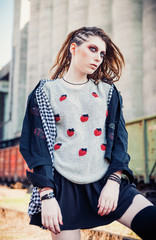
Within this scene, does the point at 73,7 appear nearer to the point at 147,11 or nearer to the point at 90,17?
the point at 90,17

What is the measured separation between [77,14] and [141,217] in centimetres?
2382

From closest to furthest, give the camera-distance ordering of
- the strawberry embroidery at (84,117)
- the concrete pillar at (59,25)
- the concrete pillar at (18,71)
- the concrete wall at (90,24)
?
the strawberry embroidery at (84,117)
the concrete wall at (90,24)
the concrete pillar at (59,25)
the concrete pillar at (18,71)

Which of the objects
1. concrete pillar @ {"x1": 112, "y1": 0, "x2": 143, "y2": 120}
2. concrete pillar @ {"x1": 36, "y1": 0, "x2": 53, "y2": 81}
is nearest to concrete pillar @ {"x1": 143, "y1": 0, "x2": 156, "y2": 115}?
concrete pillar @ {"x1": 112, "y1": 0, "x2": 143, "y2": 120}

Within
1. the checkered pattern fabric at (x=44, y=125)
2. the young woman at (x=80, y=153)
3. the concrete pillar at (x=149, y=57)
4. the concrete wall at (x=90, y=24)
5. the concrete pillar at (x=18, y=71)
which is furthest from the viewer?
the concrete pillar at (x=18, y=71)

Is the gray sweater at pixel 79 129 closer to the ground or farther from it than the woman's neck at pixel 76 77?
closer to the ground

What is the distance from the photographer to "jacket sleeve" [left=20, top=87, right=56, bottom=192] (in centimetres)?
149

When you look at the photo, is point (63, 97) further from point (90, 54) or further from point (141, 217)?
point (141, 217)

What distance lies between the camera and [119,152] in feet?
5.25

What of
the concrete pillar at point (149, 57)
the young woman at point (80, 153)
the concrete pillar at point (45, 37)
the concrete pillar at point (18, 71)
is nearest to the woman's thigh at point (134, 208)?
the young woman at point (80, 153)

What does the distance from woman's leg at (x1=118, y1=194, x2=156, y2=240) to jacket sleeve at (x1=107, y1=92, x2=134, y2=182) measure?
0.16 meters

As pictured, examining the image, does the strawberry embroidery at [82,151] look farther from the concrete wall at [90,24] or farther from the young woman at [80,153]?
the concrete wall at [90,24]

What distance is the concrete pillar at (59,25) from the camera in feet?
84.9

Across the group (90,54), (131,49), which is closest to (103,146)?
(90,54)

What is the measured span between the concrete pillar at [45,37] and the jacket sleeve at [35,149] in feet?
83.5
